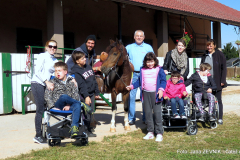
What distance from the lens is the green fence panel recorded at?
7.84 metres

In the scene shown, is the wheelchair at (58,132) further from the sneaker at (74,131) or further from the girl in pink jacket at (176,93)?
the girl in pink jacket at (176,93)

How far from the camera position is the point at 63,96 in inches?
181

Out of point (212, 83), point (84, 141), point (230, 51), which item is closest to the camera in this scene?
Result: point (84, 141)

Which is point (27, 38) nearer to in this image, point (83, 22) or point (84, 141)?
point (83, 22)

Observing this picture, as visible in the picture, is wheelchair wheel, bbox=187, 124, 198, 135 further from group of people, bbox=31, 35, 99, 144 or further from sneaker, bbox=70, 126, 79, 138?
sneaker, bbox=70, 126, 79, 138

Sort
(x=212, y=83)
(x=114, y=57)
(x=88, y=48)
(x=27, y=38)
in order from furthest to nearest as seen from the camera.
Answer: (x=27, y=38), (x=212, y=83), (x=88, y=48), (x=114, y=57)

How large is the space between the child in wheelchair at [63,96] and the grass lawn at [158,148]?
0.50m

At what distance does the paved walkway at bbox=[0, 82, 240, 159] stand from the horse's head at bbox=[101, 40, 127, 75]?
1.45 m

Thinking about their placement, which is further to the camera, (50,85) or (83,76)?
(83,76)

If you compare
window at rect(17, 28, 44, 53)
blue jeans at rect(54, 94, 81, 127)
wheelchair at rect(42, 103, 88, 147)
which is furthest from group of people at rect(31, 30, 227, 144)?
window at rect(17, 28, 44, 53)

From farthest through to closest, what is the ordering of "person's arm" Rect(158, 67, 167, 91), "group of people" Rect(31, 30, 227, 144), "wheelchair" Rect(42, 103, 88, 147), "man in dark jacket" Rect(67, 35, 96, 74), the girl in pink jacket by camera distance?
1. "man in dark jacket" Rect(67, 35, 96, 74)
2. the girl in pink jacket
3. "person's arm" Rect(158, 67, 167, 91)
4. "group of people" Rect(31, 30, 227, 144)
5. "wheelchair" Rect(42, 103, 88, 147)

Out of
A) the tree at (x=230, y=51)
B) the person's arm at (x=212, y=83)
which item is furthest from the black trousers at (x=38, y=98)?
the tree at (x=230, y=51)

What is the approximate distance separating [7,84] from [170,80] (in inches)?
197

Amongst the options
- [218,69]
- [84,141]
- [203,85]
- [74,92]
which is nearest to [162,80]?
[203,85]
